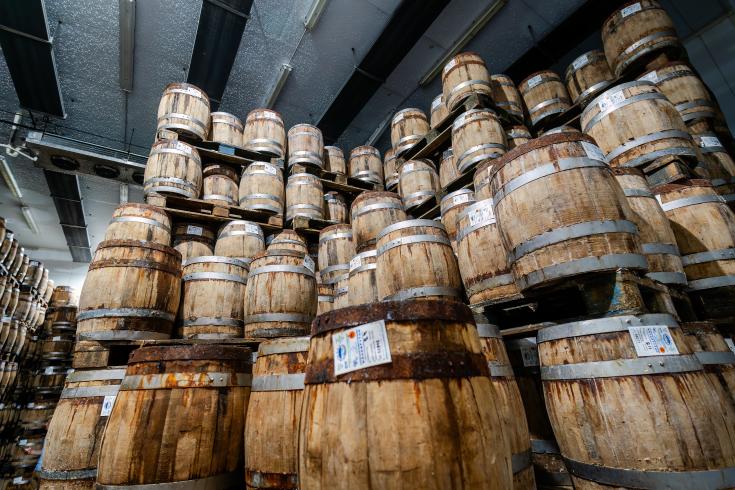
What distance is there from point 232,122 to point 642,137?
20.6 feet

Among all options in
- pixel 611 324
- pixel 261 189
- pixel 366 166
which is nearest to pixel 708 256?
pixel 611 324

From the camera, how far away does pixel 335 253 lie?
16.7ft

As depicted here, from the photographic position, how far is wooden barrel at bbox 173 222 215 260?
16.9 feet

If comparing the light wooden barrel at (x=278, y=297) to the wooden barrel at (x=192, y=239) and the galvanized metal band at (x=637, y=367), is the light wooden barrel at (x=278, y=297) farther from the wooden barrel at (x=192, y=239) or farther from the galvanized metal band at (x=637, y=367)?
the galvanized metal band at (x=637, y=367)

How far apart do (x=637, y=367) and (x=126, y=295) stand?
3.87 metres

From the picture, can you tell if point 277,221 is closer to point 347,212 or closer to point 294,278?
point 347,212

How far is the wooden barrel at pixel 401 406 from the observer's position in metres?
1.09

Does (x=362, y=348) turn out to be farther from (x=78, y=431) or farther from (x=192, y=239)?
(x=192, y=239)

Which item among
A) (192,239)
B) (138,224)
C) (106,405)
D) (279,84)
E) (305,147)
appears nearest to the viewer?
(106,405)

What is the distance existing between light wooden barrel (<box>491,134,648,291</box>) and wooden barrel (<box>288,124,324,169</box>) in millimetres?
4964

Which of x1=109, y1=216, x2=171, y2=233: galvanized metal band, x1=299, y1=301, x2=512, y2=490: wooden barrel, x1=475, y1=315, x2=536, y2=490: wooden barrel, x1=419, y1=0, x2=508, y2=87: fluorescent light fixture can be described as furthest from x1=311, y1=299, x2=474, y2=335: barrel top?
x1=419, y1=0, x2=508, y2=87: fluorescent light fixture

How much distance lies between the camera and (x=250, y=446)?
2.00 m

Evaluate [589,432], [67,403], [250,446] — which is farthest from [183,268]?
[589,432]

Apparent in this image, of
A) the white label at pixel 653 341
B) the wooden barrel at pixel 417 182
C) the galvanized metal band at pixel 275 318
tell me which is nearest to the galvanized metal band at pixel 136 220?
the galvanized metal band at pixel 275 318
